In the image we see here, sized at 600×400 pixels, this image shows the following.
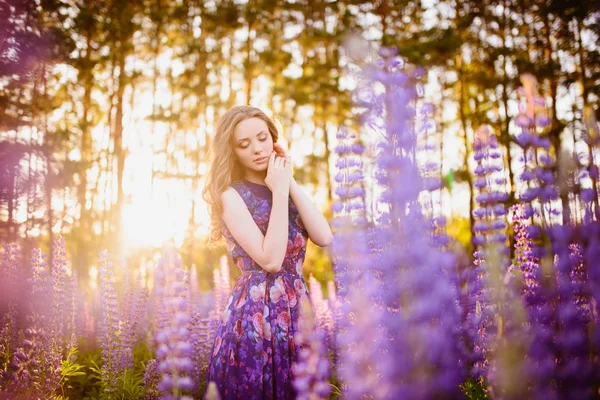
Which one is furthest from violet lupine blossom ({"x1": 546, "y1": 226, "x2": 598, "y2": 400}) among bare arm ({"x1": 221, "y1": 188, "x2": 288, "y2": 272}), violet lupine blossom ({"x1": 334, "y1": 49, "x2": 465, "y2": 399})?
bare arm ({"x1": 221, "y1": 188, "x2": 288, "y2": 272})

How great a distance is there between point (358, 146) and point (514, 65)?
10408 millimetres

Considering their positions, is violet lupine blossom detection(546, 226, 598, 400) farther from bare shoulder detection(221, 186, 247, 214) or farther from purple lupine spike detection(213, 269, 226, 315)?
purple lupine spike detection(213, 269, 226, 315)

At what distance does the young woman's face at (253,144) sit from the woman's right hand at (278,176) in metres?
0.11

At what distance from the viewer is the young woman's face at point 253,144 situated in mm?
2791

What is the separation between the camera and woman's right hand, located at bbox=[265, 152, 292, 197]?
99.7 inches

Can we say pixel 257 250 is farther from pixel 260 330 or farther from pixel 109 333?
pixel 109 333

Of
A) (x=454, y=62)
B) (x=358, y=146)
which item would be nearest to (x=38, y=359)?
(x=358, y=146)

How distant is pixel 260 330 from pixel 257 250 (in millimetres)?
416

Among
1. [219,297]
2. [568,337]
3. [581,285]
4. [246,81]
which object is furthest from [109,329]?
[246,81]

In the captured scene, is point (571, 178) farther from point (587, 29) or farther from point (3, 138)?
point (587, 29)

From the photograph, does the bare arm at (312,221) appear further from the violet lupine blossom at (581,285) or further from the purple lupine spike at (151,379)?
the purple lupine spike at (151,379)

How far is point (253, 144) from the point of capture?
2795mm

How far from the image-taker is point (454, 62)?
1487cm

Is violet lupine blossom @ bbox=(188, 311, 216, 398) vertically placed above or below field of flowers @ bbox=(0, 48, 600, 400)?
below
